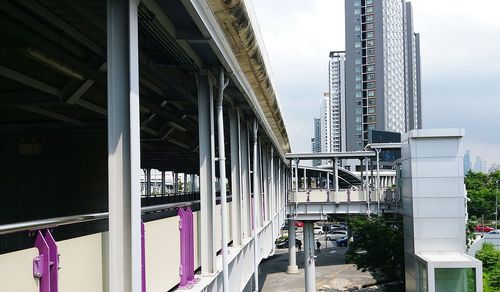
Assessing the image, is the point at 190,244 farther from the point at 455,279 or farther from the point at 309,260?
the point at 309,260

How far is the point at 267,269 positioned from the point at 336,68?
97015 millimetres

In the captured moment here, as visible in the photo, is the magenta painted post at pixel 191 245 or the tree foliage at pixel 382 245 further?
the tree foliage at pixel 382 245

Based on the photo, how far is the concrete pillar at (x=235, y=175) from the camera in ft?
29.9

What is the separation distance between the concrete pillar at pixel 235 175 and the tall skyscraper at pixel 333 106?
→ 346 feet

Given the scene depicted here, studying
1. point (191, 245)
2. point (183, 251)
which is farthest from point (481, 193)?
point (183, 251)

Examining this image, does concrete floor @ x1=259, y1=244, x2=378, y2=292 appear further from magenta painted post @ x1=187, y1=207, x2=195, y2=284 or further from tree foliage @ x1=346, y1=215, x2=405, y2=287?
magenta painted post @ x1=187, y1=207, x2=195, y2=284

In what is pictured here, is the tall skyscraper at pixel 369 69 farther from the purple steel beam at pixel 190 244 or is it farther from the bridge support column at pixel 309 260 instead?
the purple steel beam at pixel 190 244

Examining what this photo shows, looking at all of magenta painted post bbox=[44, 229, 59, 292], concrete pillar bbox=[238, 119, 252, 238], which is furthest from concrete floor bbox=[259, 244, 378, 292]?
magenta painted post bbox=[44, 229, 59, 292]

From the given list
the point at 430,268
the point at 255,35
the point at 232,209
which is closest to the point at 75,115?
the point at 232,209

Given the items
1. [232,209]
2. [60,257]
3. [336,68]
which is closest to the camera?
[60,257]

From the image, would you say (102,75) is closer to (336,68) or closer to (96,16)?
(96,16)

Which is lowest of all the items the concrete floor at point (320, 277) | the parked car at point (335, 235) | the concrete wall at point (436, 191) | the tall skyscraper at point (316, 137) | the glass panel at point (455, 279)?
the parked car at point (335, 235)

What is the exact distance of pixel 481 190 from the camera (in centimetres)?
6050

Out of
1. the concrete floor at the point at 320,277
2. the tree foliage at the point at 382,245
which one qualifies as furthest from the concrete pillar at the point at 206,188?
the concrete floor at the point at 320,277
